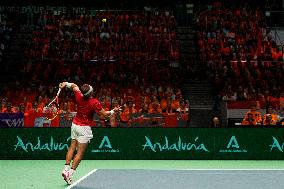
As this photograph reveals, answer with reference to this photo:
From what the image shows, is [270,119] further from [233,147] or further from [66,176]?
[66,176]

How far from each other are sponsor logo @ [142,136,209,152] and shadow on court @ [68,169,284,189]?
11.6ft

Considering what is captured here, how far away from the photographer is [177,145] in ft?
53.6

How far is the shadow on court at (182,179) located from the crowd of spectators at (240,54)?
893cm

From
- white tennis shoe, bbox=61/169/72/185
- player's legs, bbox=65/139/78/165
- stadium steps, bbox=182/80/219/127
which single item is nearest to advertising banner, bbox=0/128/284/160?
stadium steps, bbox=182/80/219/127

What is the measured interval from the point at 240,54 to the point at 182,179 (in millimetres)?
15372

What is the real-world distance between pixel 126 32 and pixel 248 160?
42.0 ft

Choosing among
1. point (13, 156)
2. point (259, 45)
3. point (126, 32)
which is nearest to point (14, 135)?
point (13, 156)

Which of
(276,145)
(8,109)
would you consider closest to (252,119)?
(276,145)

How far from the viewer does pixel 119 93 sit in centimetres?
2208

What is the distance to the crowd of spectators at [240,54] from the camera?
2267 centimetres

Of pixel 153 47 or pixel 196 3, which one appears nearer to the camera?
pixel 153 47

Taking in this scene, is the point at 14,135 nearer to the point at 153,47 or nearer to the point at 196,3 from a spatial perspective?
the point at 153,47

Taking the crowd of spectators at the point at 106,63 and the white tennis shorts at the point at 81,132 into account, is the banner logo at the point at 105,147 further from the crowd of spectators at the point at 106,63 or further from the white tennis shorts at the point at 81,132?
the white tennis shorts at the point at 81,132

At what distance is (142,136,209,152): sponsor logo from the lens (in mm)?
16312
